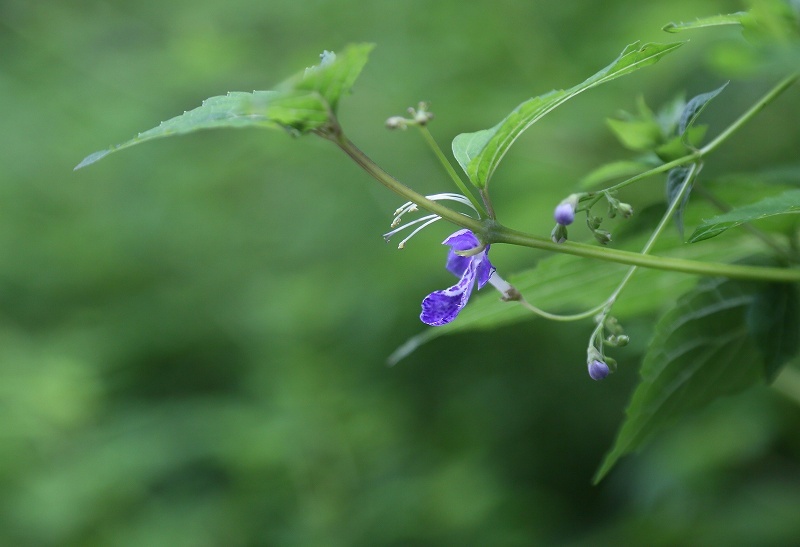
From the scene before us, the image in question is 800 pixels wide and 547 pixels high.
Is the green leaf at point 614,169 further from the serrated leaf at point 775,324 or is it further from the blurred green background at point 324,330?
the blurred green background at point 324,330

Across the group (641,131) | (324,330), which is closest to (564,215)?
(641,131)

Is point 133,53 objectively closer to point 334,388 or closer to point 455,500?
point 334,388

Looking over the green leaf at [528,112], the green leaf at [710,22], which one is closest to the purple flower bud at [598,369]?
the green leaf at [528,112]

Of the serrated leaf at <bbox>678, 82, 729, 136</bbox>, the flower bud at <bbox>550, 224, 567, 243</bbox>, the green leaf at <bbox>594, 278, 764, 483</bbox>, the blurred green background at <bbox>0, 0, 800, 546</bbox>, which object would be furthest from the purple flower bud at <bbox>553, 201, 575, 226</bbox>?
the blurred green background at <bbox>0, 0, 800, 546</bbox>

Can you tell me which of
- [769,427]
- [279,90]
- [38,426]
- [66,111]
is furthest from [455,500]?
[66,111]

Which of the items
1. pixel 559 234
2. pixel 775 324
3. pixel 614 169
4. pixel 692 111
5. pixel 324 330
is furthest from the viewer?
pixel 324 330

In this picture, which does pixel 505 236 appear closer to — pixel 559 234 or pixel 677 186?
pixel 559 234

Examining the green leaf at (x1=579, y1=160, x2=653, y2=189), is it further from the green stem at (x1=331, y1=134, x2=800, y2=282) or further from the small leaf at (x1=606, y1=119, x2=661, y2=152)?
the green stem at (x1=331, y1=134, x2=800, y2=282)
